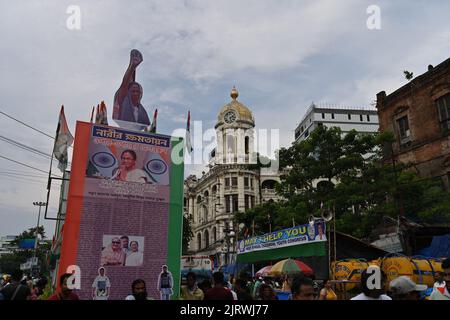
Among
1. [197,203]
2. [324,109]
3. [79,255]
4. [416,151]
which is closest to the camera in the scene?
[79,255]

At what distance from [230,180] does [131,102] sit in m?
36.1

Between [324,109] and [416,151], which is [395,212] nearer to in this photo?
[416,151]

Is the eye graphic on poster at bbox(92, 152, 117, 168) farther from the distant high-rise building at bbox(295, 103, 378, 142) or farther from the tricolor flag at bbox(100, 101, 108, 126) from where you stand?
the distant high-rise building at bbox(295, 103, 378, 142)

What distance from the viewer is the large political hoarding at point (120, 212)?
9633 mm

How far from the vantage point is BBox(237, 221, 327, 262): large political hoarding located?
532 inches

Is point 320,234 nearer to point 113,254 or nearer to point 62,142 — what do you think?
point 113,254

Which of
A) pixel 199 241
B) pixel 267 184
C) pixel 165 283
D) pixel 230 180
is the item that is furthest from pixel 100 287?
pixel 199 241

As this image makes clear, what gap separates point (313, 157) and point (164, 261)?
14.4 metres

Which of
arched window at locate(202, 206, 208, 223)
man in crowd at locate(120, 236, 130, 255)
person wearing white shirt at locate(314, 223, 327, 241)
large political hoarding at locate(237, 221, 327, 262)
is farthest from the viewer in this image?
arched window at locate(202, 206, 208, 223)

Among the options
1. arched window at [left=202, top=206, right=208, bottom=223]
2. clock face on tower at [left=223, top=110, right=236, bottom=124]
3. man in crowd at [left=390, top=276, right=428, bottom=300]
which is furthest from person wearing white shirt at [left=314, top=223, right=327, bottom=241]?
arched window at [left=202, top=206, right=208, bottom=223]

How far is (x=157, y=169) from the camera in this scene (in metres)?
11.0

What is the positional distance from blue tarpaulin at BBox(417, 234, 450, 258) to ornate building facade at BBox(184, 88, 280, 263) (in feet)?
94.7
